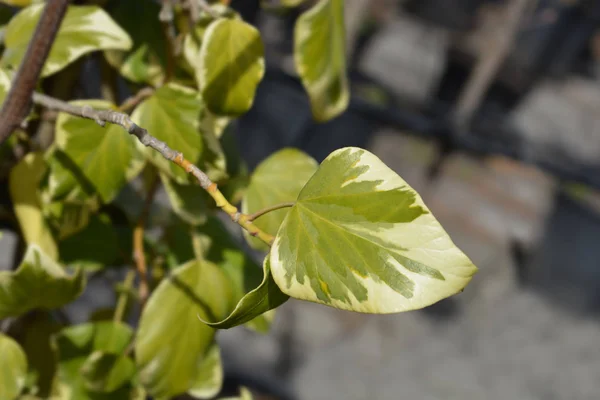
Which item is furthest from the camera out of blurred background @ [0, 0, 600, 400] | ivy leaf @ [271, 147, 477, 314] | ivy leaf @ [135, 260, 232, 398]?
blurred background @ [0, 0, 600, 400]

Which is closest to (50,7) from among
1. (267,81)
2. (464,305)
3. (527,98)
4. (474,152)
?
(267,81)

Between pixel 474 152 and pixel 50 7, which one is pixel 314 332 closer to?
pixel 474 152

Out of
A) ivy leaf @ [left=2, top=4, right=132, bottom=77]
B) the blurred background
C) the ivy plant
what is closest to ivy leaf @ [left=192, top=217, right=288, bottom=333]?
the ivy plant

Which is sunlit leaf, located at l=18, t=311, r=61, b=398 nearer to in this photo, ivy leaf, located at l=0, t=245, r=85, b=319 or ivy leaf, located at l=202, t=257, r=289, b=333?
ivy leaf, located at l=0, t=245, r=85, b=319

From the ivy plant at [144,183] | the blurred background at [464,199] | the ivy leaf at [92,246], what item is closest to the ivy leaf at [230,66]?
the ivy plant at [144,183]

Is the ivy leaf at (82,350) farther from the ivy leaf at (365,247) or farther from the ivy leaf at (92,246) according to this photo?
the ivy leaf at (365,247)
